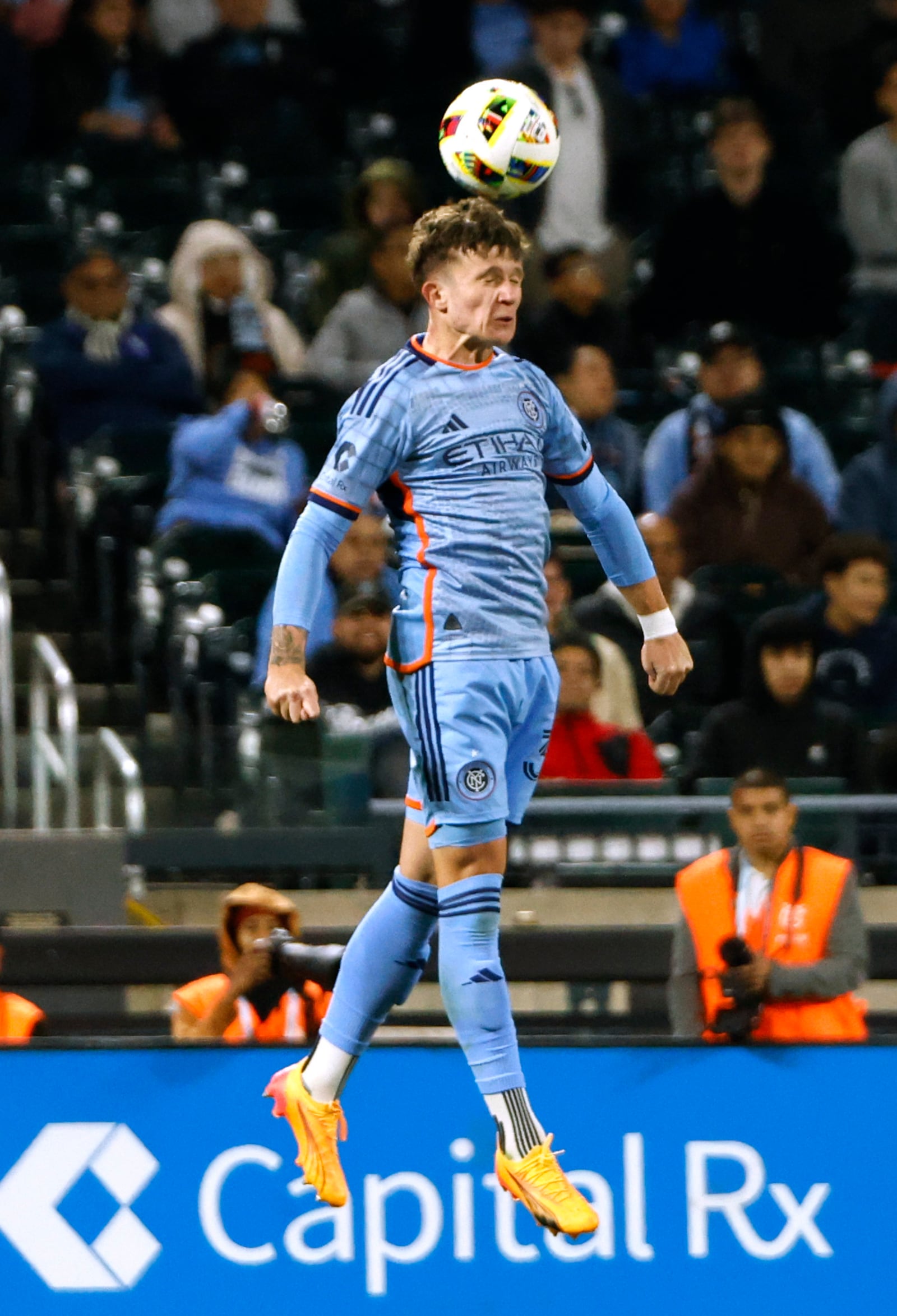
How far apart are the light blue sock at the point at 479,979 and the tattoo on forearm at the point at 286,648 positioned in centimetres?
62

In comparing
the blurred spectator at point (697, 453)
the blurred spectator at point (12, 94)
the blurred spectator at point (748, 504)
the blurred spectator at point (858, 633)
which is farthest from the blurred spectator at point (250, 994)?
the blurred spectator at point (12, 94)

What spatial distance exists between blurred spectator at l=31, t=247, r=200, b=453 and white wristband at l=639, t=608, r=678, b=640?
5.73 m

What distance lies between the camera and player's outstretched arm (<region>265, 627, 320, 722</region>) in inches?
191

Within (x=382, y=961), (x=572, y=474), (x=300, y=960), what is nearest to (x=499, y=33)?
(x=300, y=960)

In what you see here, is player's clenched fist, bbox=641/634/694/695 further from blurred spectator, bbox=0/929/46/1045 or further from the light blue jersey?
blurred spectator, bbox=0/929/46/1045

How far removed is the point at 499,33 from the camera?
13.7 m

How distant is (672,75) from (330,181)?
234 centimetres

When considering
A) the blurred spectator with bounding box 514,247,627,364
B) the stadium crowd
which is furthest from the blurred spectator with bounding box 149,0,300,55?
the blurred spectator with bounding box 514,247,627,364

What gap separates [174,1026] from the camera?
7.18 m

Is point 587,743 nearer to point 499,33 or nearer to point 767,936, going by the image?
point 767,936

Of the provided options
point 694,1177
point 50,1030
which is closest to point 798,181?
point 50,1030

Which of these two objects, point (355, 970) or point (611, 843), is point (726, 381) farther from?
point (355, 970)

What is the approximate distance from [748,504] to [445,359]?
5.20 meters

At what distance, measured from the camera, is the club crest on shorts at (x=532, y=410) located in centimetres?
514
